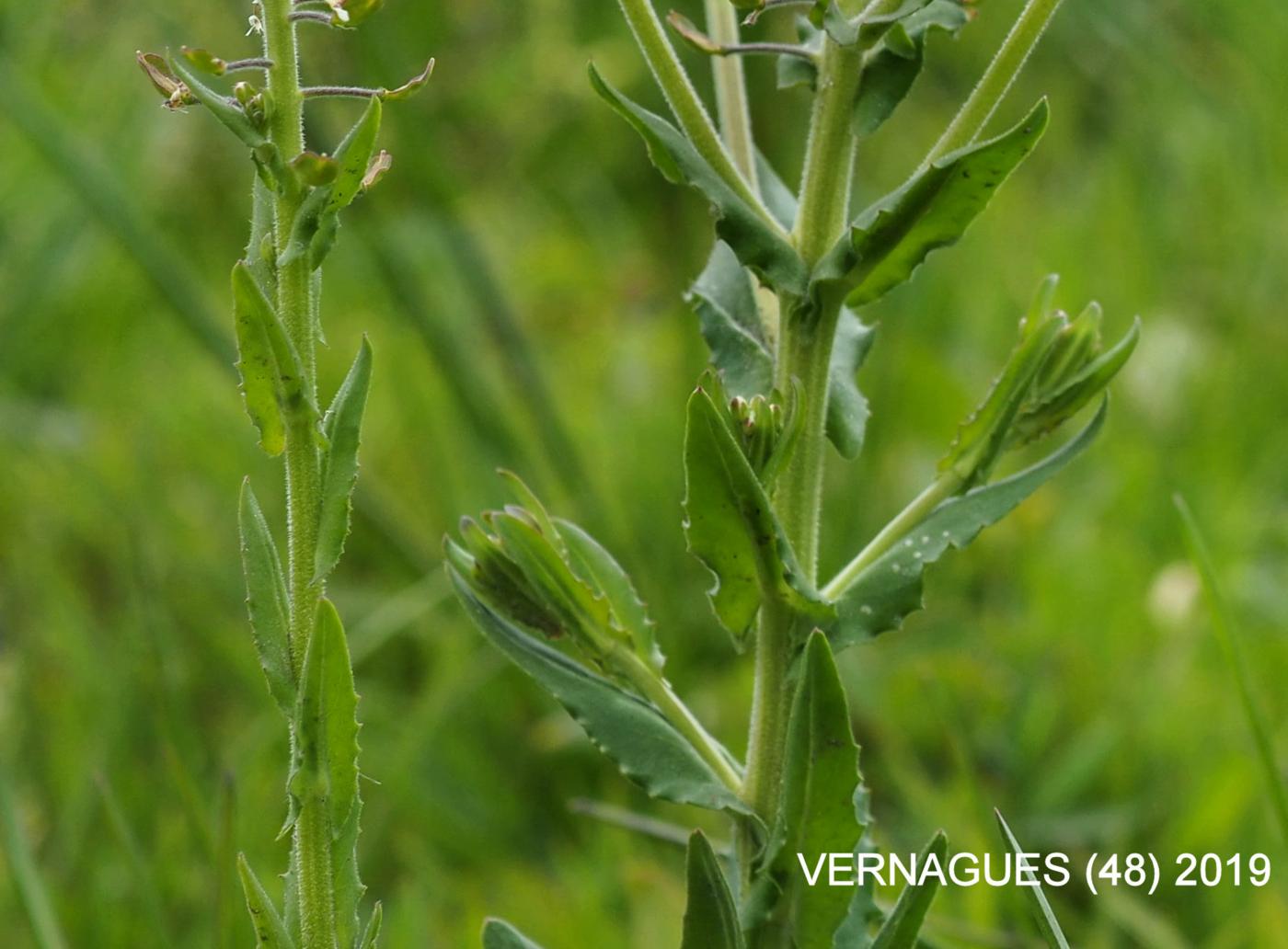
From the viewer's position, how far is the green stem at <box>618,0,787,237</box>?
0.72 m

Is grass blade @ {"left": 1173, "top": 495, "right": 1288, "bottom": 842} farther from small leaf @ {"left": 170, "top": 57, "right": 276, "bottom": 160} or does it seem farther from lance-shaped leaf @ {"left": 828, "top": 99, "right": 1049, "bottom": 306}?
small leaf @ {"left": 170, "top": 57, "right": 276, "bottom": 160}

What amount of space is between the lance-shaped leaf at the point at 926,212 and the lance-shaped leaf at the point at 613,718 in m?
0.24

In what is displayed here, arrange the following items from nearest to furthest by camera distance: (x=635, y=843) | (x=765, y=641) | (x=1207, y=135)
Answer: (x=765, y=641), (x=635, y=843), (x=1207, y=135)

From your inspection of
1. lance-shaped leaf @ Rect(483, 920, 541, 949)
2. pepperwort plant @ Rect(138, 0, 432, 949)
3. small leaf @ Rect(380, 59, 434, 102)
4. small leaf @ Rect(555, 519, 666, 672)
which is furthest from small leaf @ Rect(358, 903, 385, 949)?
small leaf @ Rect(380, 59, 434, 102)

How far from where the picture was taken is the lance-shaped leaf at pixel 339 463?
61 cm

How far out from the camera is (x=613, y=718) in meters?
0.76

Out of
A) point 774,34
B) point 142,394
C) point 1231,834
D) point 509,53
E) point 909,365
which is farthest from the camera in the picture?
point 509,53

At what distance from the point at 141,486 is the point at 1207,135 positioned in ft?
6.66

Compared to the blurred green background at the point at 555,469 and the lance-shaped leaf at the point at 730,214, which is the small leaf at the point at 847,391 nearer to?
the lance-shaped leaf at the point at 730,214

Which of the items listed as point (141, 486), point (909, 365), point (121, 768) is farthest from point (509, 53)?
point (121, 768)

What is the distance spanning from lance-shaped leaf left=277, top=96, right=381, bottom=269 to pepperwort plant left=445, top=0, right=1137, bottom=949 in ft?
0.54

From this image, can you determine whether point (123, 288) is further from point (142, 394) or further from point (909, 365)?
point (909, 365)

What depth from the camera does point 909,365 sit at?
2.13 metres

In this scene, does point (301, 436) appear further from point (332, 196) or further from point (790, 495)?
point (790, 495)
